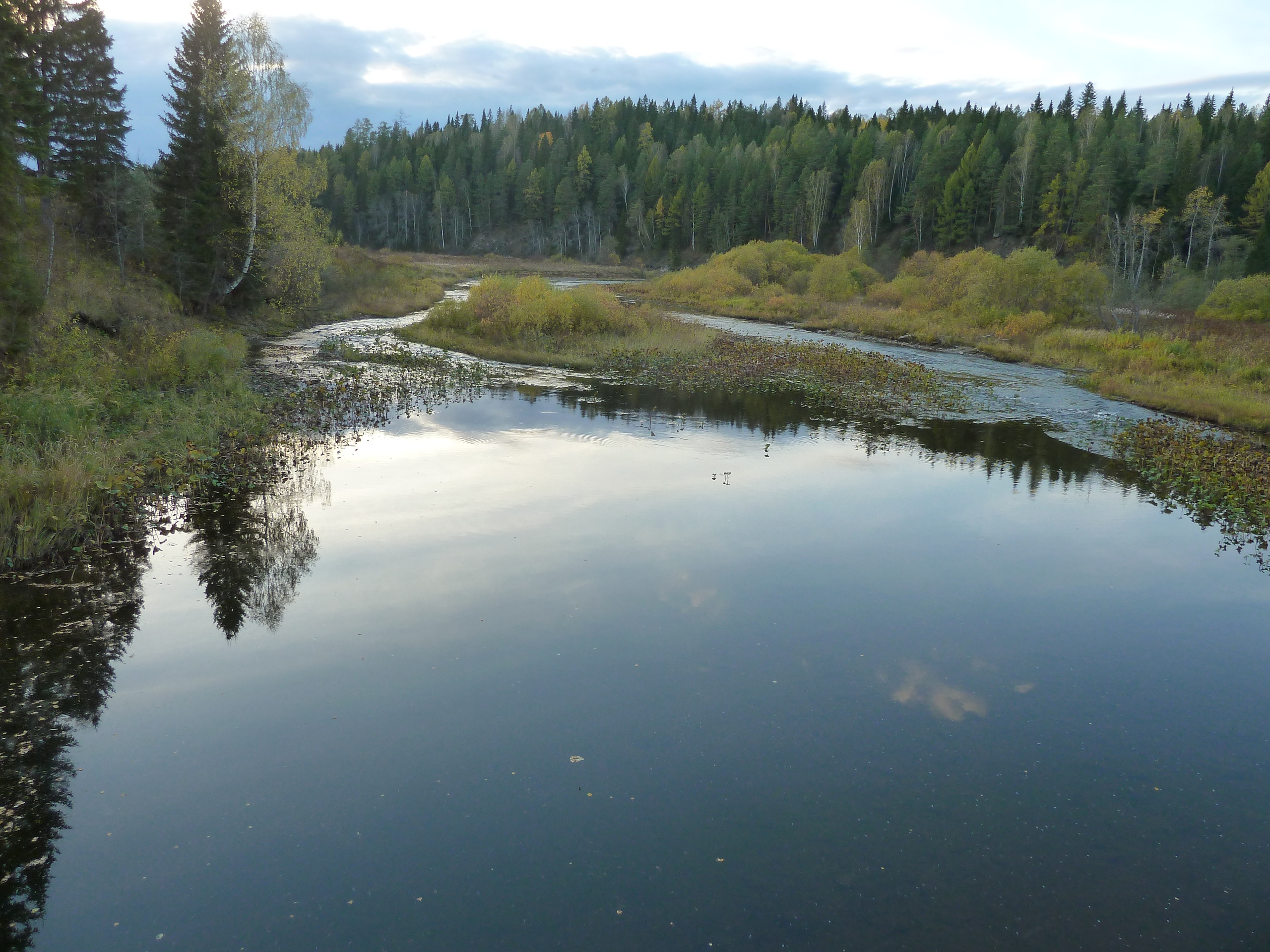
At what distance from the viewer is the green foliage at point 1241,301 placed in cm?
4053

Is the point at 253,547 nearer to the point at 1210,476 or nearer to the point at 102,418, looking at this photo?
the point at 102,418

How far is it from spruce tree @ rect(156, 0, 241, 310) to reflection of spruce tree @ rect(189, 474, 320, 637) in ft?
68.1

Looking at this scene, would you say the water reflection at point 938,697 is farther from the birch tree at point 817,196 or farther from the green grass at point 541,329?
the birch tree at point 817,196

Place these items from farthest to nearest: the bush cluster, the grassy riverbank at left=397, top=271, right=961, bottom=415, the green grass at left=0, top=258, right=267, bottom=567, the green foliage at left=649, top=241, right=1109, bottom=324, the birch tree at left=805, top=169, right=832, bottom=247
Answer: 1. the birch tree at left=805, top=169, right=832, bottom=247
2. the green foliage at left=649, top=241, right=1109, bottom=324
3. the bush cluster
4. the grassy riverbank at left=397, top=271, right=961, bottom=415
5. the green grass at left=0, top=258, right=267, bottom=567

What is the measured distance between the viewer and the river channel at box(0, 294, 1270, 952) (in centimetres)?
522

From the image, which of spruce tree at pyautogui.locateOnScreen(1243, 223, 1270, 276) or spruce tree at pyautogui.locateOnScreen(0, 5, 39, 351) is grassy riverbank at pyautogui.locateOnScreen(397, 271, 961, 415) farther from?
spruce tree at pyautogui.locateOnScreen(1243, 223, 1270, 276)

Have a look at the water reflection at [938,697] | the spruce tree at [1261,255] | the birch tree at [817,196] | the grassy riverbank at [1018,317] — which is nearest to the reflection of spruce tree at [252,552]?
the water reflection at [938,697]

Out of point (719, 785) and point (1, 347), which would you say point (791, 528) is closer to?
point (719, 785)

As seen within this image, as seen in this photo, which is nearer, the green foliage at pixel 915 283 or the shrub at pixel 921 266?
the green foliage at pixel 915 283

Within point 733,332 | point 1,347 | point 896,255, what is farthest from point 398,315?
point 896,255

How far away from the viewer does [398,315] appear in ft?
139

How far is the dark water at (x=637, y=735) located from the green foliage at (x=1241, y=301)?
36461 mm

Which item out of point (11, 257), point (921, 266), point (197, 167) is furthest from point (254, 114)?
point (921, 266)

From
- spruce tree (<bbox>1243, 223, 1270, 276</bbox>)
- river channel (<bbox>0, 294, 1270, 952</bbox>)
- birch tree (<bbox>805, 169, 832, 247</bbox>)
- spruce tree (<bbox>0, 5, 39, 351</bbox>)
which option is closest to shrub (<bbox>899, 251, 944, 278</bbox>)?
spruce tree (<bbox>1243, 223, 1270, 276</bbox>)
